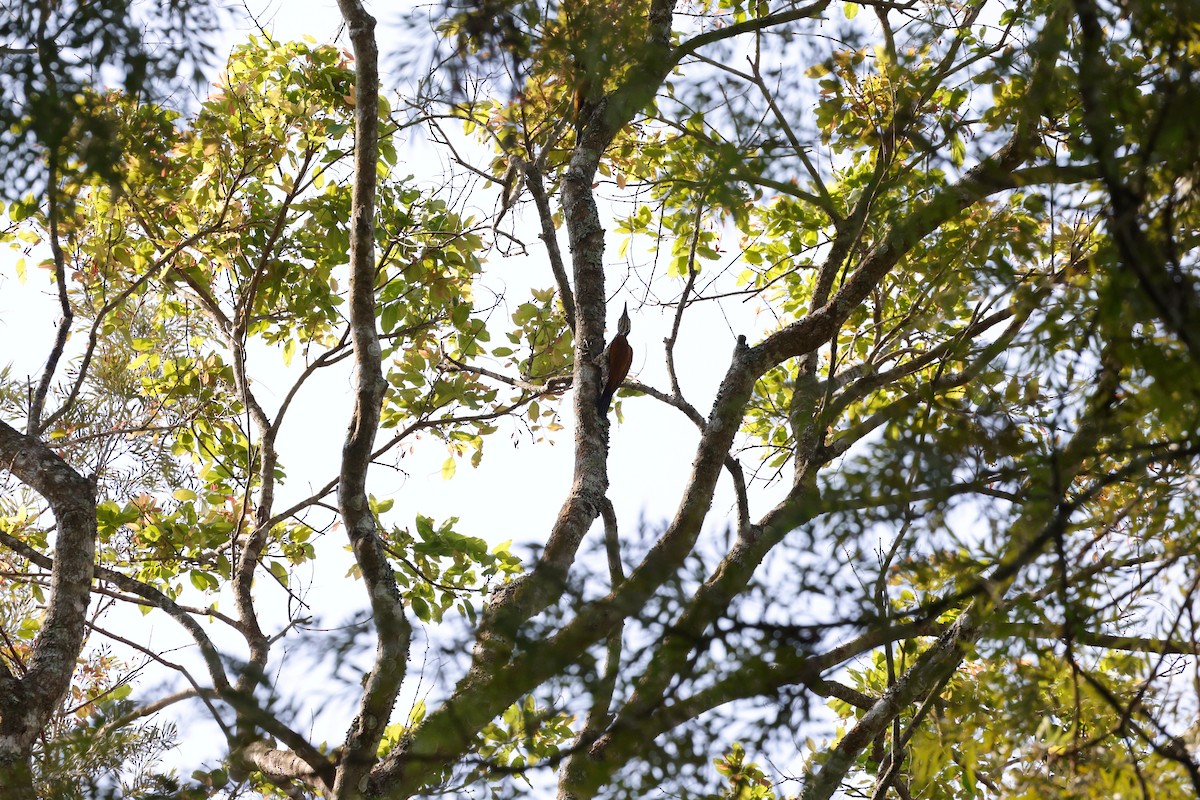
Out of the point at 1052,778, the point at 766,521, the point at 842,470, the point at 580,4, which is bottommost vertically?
the point at 1052,778

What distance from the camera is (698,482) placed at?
2.92 metres

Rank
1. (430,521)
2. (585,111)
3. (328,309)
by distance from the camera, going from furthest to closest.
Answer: (328,309) < (430,521) < (585,111)

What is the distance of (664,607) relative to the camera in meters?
1.31

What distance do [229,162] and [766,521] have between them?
290cm

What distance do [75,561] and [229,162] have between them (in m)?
2.04

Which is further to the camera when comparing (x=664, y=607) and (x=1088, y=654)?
(x=1088, y=654)

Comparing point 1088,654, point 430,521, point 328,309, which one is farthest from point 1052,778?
point 328,309

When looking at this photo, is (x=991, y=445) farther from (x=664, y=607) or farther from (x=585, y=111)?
(x=585, y=111)

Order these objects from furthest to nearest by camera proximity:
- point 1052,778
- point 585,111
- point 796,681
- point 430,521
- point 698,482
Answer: point 430,521 → point 585,111 → point 698,482 → point 1052,778 → point 796,681

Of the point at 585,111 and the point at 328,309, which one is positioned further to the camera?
the point at 328,309

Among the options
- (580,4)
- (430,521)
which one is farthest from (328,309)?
(580,4)

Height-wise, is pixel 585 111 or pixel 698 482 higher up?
pixel 585 111

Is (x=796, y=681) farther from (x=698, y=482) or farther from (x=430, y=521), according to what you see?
(x=430, y=521)

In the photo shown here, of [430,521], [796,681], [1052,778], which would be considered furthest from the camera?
[430,521]
